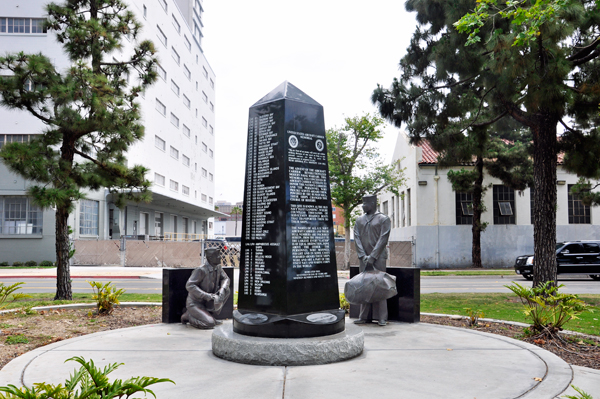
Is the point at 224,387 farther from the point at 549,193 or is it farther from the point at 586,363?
the point at 549,193

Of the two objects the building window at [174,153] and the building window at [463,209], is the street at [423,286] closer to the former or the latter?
the building window at [463,209]

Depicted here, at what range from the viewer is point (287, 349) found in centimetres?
543

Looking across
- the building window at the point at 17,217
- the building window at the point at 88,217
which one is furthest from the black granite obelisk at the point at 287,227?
the building window at the point at 17,217

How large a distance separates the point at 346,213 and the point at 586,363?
23842mm

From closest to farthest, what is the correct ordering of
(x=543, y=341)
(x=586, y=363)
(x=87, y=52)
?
1. (x=586, y=363)
2. (x=543, y=341)
3. (x=87, y=52)

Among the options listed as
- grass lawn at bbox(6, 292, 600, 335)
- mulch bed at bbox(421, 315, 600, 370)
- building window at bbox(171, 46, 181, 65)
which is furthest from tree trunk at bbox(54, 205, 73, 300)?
building window at bbox(171, 46, 181, 65)

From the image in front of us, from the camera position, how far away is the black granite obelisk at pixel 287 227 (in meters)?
5.85

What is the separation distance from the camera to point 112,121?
37.7 ft

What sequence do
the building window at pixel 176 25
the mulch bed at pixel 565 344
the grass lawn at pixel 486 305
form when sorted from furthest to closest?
the building window at pixel 176 25 < the grass lawn at pixel 486 305 < the mulch bed at pixel 565 344

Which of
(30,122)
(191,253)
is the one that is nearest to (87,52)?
(191,253)

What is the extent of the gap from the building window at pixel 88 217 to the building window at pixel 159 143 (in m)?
7.95

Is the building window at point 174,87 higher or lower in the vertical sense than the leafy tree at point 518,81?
higher

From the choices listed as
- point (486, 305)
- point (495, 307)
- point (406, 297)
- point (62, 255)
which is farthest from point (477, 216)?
point (62, 255)

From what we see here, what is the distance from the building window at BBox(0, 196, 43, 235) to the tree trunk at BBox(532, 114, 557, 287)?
92.9 feet
